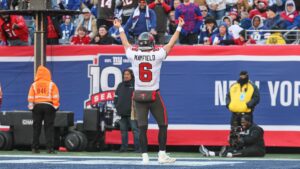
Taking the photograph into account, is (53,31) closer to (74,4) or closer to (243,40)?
(243,40)

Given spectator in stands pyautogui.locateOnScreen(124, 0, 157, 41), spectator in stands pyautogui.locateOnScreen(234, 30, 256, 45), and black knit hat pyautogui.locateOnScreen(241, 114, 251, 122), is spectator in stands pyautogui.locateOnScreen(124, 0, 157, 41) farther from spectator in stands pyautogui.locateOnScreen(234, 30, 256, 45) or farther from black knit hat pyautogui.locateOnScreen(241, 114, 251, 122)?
black knit hat pyautogui.locateOnScreen(241, 114, 251, 122)

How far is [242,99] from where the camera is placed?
60.4 feet

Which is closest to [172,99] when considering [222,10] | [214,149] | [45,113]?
[214,149]

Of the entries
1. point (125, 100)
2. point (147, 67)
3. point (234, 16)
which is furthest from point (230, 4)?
point (147, 67)

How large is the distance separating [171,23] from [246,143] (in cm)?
518

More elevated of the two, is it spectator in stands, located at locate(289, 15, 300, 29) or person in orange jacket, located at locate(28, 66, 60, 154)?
spectator in stands, located at locate(289, 15, 300, 29)

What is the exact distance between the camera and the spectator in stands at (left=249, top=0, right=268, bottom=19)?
898 inches

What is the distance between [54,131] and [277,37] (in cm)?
478

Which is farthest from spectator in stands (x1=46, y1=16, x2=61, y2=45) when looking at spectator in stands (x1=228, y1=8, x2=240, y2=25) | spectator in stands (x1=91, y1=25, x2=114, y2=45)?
spectator in stands (x1=228, y1=8, x2=240, y2=25)

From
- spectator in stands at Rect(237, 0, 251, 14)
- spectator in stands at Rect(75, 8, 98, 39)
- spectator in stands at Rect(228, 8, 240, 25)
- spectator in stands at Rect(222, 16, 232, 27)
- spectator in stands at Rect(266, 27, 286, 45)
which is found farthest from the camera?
spectator in stands at Rect(237, 0, 251, 14)

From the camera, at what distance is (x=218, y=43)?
2003cm

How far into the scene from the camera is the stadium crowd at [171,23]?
795 inches

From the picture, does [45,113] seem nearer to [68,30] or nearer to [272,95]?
[272,95]

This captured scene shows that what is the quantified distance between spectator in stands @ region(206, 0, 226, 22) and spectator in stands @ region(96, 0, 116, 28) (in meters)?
2.40
